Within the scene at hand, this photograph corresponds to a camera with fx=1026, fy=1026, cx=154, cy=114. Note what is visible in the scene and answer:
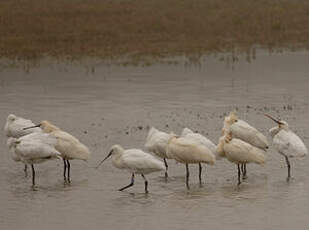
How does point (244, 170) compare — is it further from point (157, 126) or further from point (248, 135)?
point (157, 126)

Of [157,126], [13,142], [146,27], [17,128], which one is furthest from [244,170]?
[146,27]

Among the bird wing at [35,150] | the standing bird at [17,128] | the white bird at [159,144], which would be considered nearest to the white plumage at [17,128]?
the standing bird at [17,128]

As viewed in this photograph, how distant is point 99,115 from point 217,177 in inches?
243

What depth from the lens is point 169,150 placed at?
1379 cm

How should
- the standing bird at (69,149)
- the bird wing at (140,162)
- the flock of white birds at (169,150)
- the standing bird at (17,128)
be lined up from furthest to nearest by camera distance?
the standing bird at (17,128) < the standing bird at (69,149) < the flock of white birds at (169,150) < the bird wing at (140,162)

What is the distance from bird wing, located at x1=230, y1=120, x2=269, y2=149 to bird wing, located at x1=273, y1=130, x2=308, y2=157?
29 cm

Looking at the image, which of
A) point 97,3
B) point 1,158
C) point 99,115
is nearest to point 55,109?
point 99,115

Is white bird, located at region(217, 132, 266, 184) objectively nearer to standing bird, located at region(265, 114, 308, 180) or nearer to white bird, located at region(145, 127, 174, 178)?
standing bird, located at region(265, 114, 308, 180)

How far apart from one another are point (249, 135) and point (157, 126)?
3994 mm

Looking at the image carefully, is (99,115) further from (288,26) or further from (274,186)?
(288,26)

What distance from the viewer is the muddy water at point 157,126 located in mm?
12000

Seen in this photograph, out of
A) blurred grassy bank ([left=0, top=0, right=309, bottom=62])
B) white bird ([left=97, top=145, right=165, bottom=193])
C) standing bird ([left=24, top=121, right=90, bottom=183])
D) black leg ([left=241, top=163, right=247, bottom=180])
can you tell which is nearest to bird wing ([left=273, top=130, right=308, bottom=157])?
black leg ([left=241, top=163, right=247, bottom=180])

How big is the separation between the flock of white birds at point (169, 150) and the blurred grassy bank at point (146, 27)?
13921 mm

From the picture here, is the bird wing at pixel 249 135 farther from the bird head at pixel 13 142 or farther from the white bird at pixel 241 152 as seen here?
the bird head at pixel 13 142
